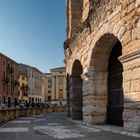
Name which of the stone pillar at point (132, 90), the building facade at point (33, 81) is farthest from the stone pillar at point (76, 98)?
the building facade at point (33, 81)

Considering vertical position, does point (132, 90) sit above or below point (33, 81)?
below

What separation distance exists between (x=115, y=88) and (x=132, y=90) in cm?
410

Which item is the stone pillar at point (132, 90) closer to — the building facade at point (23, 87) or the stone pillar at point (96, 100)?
the stone pillar at point (96, 100)

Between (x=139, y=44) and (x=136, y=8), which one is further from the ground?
(x=136, y=8)

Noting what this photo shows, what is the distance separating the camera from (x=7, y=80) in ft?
199

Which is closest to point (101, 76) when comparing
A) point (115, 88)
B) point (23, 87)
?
point (115, 88)

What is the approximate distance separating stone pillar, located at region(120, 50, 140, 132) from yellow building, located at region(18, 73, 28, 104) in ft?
210

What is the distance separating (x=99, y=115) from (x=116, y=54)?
2562mm

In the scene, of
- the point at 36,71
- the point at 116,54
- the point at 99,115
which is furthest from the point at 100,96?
the point at 36,71

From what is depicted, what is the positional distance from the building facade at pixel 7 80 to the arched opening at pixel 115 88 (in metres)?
42.4

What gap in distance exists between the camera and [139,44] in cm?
955

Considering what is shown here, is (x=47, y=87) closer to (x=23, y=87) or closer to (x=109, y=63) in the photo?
(x=23, y=87)

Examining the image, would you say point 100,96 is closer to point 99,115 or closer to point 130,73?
point 99,115

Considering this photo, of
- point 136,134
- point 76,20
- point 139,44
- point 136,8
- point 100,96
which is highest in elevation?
point 76,20
